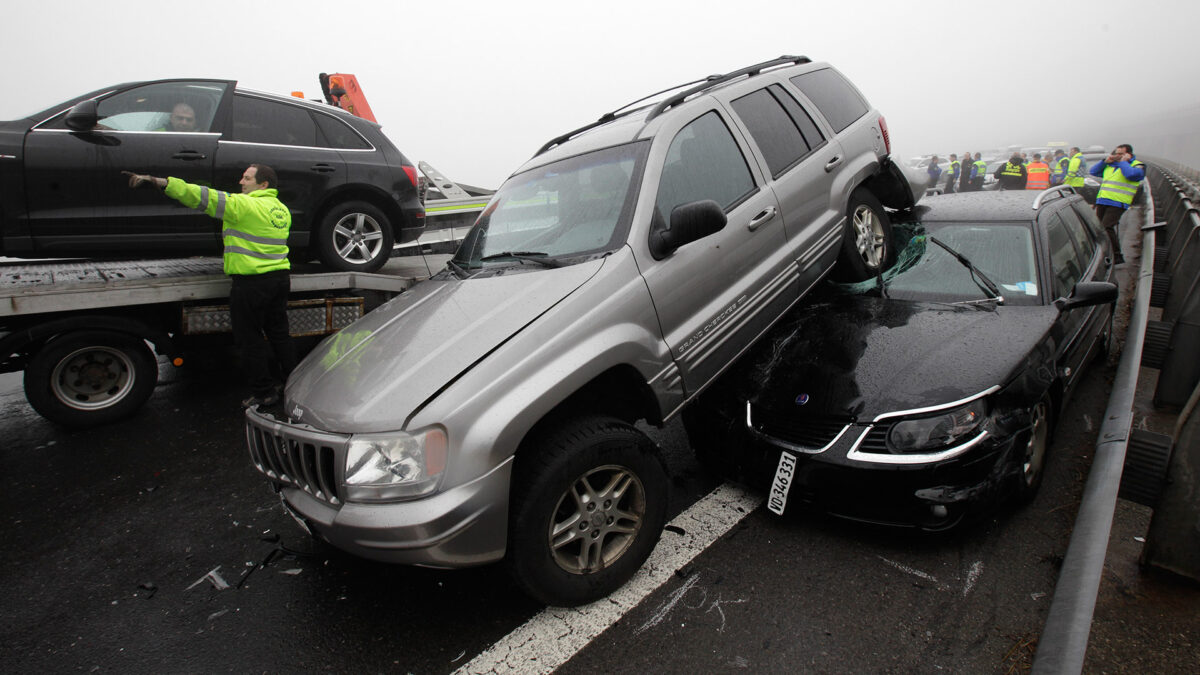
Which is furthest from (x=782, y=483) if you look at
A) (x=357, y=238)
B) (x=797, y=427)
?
(x=357, y=238)

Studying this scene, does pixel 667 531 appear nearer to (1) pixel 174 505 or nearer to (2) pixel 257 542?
(2) pixel 257 542

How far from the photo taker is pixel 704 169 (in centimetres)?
327

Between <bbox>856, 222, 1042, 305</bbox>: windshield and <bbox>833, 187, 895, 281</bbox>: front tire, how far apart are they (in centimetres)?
9

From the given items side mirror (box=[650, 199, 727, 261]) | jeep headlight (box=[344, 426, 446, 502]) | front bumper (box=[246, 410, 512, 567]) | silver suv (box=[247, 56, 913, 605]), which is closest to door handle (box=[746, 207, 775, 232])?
silver suv (box=[247, 56, 913, 605])


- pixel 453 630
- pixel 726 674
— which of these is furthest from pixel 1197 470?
pixel 453 630

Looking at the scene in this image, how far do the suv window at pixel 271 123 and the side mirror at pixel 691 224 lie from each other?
4252mm

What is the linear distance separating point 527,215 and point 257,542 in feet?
7.10

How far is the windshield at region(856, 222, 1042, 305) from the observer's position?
3484 millimetres

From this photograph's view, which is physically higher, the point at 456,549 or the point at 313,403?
the point at 313,403

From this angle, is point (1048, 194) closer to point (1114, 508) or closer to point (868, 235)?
point (868, 235)

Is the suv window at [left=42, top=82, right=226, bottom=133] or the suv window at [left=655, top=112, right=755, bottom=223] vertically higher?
the suv window at [left=42, top=82, right=226, bottom=133]

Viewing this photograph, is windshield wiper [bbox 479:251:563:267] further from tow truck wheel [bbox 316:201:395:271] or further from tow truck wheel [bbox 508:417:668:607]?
tow truck wheel [bbox 316:201:395:271]

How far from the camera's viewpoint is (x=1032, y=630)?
87.5 inches

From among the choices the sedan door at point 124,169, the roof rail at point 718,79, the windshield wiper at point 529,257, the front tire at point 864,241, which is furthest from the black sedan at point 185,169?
the front tire at point 864,241
